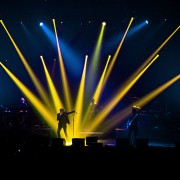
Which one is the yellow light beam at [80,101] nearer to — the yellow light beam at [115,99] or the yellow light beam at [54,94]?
the yellow light beam at [54,94]

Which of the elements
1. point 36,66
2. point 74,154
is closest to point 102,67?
point 36,66

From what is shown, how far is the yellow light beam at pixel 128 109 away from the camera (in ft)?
58.7

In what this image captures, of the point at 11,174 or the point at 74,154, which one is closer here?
the point at 11,174

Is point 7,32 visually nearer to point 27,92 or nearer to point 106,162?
point 27,92

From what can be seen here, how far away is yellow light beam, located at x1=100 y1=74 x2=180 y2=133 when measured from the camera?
58.7ft

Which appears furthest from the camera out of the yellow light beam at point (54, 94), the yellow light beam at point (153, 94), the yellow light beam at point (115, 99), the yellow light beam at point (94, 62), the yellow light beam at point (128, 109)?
the yellow light beam at point (54, 94)

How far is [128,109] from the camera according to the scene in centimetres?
1845

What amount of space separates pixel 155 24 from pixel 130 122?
7.28 m

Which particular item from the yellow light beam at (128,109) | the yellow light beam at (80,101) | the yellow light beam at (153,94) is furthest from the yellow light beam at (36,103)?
the yellow light beam at (153,94)

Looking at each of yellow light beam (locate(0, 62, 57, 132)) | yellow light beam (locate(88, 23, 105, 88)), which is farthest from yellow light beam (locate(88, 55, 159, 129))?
yellow light beam (locate(0, 62, 57, 132))

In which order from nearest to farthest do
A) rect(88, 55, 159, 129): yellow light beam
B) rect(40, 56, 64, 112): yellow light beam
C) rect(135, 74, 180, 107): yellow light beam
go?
rect(135, 74, 180, 107): yellow light beam < rect(88, 55, 159, 129): yellow light beam < rect(40, 56, 64, 112): yellow light beam

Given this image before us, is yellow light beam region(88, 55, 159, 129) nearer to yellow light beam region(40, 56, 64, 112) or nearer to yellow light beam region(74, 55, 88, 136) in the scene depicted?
yellow light beam region(74, 55, 88, 136)

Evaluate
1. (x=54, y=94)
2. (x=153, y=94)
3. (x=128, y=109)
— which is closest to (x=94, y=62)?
(x=54, y=94)

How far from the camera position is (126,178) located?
18.6 ft
